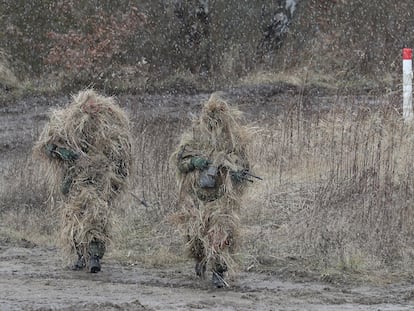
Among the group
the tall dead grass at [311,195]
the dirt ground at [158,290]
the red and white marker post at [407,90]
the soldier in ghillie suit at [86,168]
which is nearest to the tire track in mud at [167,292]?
the dirt ground at [158,290]

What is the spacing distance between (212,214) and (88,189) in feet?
4.73

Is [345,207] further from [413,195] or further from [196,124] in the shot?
[196,124]

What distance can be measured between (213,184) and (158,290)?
1.17 meters

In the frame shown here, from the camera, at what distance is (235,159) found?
902 cm

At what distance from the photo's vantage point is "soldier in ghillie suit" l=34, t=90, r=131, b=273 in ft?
30.9

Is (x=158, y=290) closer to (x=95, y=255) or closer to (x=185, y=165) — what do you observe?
(x=95, y=255)

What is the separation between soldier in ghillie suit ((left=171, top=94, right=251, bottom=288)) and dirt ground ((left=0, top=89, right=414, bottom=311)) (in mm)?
357

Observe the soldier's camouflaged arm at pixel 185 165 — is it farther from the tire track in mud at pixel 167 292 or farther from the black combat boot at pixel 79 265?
the black combat boot at pixel 79 265

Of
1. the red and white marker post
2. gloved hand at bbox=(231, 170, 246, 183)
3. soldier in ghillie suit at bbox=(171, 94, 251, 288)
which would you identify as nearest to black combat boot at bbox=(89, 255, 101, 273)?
soldier in ghillie suit at bbox=(171, 94, 251, 288)

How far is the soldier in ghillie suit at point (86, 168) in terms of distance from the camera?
30.9 ft

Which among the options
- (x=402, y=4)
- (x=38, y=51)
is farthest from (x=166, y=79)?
(x=402, y=4)

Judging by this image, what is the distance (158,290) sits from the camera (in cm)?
868

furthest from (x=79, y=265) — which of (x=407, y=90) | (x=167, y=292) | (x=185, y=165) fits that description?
(x=407, y=90)

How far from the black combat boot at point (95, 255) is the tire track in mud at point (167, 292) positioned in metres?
0.09
